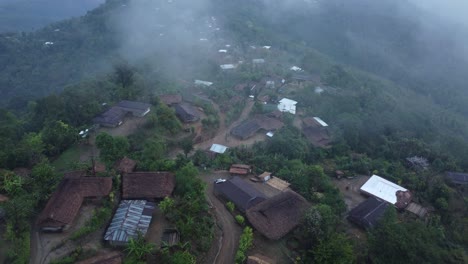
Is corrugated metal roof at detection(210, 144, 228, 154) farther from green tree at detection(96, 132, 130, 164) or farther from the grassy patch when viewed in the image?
Result: the grassy patch

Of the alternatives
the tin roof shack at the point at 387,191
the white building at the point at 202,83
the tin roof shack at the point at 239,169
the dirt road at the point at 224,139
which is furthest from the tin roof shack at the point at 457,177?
the white building at the point at 202,83

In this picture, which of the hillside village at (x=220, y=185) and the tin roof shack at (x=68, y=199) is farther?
the tin roof shack at (x=68, y=199)

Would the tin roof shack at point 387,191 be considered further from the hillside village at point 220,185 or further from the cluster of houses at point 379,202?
the hillside village at point 220,185

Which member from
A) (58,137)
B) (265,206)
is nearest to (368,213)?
(265,206)

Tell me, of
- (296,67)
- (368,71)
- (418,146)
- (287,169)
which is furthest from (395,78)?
(287,169)

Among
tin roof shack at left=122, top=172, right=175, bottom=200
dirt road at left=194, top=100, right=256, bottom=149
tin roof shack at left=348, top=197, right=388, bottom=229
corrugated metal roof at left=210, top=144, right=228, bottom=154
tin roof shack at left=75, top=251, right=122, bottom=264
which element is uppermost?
tin roof shack at left=75, top=251, right=122, bottom=264

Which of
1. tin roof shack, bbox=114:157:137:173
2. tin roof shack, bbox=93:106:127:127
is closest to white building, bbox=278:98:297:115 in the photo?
tin roof shack, bbox=93:106:127:127
